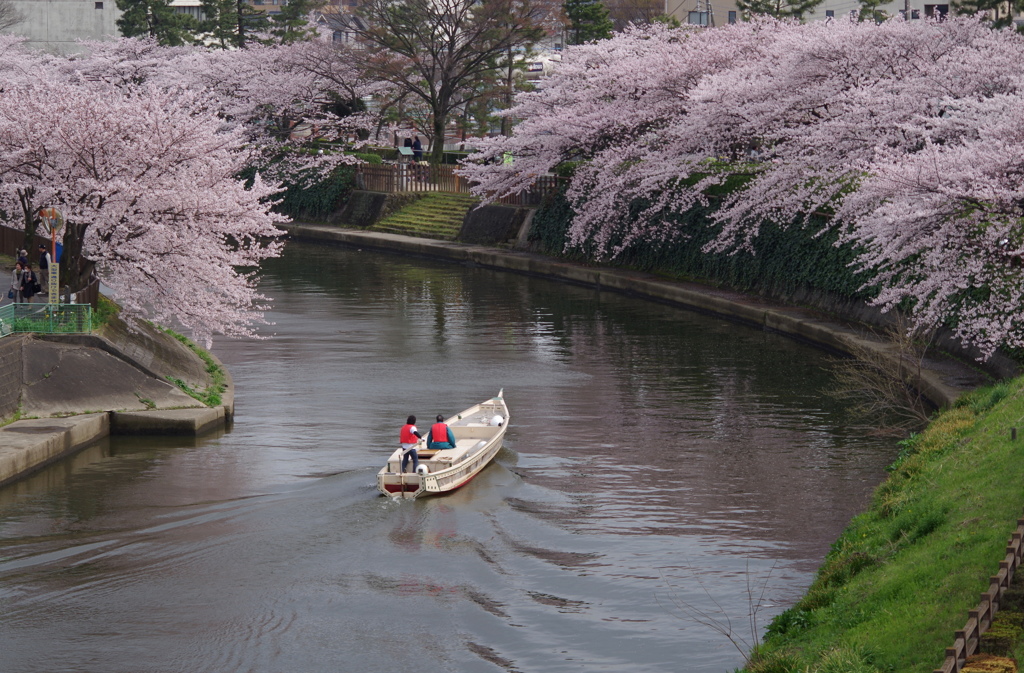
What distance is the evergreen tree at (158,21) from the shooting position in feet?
295

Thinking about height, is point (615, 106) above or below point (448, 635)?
above

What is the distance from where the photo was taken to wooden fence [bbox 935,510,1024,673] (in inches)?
413

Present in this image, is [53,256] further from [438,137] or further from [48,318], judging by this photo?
[438,137]

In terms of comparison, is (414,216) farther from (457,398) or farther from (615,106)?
(457,398)

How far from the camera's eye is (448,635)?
15.9m

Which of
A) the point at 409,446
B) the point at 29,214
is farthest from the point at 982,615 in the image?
the point at 29,214

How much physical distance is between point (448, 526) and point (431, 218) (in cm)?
4597

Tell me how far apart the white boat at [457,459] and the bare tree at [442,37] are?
4128 cm

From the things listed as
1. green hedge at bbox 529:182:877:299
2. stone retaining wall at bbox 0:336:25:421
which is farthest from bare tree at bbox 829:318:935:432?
stone retaining wall at bbox 0:336:25:421

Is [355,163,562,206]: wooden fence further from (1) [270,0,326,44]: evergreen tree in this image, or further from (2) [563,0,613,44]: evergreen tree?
(1) [270,0,326,44]: evergreen tree

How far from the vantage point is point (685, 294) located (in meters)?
44.4

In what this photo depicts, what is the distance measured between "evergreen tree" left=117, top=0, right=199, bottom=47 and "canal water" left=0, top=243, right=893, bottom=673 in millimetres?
61519

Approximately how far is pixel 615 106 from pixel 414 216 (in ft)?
59.6

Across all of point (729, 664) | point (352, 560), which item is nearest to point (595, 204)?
point (352, 560)
